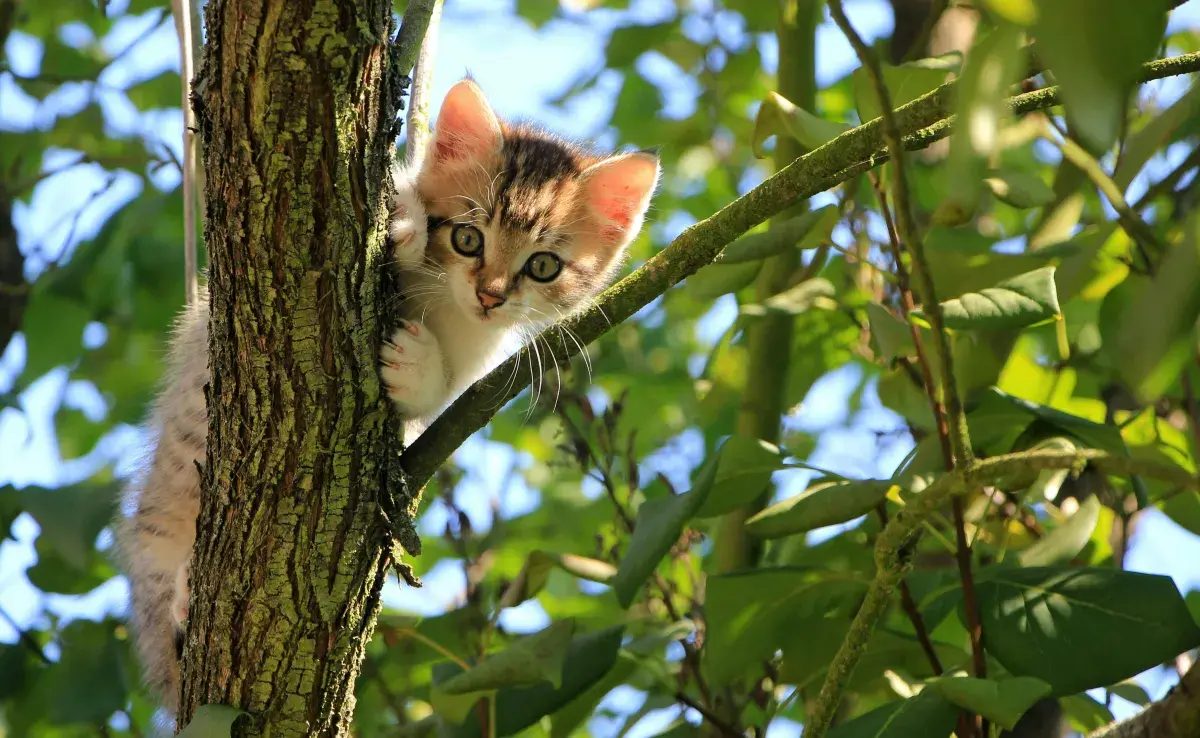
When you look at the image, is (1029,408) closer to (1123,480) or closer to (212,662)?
(1123,480)

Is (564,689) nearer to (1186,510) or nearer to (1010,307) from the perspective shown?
(1010,307)

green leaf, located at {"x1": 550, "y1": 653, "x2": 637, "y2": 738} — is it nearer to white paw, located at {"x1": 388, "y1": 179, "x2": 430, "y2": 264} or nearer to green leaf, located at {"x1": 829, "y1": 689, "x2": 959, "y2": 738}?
green leaf, located at {"x1": 829, "y1": 689, "x2": 959, "y2": 738}

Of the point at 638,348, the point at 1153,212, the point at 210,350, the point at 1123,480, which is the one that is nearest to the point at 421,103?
the point at 210,350

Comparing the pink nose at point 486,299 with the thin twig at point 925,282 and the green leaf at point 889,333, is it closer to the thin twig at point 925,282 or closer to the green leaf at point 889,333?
the green leaf at point 889,333

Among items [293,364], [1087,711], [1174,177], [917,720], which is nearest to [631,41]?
[1174,177]

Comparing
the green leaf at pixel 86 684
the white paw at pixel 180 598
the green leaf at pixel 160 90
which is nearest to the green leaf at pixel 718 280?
the white paw at pixel 180 598

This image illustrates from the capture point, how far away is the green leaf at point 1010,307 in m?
1.60

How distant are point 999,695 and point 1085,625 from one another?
0.82ft

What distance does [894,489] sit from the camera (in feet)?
5.83

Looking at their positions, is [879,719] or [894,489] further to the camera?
[894,489]

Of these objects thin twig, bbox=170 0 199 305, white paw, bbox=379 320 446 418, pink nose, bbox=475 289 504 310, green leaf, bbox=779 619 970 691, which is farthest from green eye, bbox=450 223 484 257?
green leaf, bbox=779 619 970 691

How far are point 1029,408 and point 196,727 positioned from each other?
1.45m

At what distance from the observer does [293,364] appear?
1517 mm

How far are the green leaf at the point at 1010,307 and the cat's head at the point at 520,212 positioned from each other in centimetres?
113
